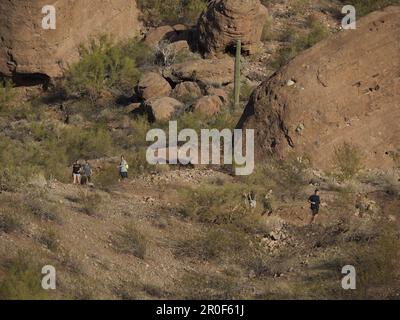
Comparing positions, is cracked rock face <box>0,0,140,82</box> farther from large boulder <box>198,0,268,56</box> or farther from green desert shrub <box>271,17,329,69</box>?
green desert shrub <box>271,17,329,69</box>

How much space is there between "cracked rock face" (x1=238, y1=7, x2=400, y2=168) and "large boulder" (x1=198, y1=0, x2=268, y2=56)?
297 inches

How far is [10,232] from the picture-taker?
17.4 metres

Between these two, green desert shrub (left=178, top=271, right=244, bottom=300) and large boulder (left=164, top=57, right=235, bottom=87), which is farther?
large boulder (left=164, top=57, right=235, bottom=87)

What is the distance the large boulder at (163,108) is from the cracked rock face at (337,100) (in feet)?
13.9

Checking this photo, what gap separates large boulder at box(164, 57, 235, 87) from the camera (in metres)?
29.3

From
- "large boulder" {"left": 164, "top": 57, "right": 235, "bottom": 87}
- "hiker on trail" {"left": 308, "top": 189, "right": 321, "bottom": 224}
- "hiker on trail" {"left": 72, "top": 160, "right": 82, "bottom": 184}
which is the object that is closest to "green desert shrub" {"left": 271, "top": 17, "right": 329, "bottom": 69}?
"large boulder" {"left": 164, "top": 57, "right": 235, "bottom": 87}

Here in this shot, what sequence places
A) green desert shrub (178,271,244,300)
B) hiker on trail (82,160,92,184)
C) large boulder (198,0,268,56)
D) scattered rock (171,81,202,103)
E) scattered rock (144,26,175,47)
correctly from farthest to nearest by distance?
1. scattered rock (144,26,175,47)
2. large boulder (198,0,268,56)
3. scattered rock (171,81,202,103)
4. hiker on trail (82,160,92,184)
5. green desert shrub (178,271,244,300)

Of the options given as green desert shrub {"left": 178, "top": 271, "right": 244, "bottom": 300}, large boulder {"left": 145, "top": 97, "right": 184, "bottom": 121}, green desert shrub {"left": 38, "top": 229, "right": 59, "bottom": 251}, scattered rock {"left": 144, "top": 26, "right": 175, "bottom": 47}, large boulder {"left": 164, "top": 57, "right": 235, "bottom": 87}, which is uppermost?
scattered rock {"left": 144, "top": 26, "right": 175, "bottom": 47}

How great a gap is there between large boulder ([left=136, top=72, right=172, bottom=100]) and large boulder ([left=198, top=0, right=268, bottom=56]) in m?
2.36

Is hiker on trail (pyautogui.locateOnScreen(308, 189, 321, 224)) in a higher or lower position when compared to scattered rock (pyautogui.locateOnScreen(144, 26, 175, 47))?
lower

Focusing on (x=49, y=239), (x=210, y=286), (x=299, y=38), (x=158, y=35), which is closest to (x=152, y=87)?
(x=158, y=35)

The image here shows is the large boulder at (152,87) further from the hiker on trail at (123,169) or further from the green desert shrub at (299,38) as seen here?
the hiker on trail at (123,169)

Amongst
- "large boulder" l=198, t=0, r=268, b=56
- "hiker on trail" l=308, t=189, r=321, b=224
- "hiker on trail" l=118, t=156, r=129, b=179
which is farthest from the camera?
"large boulder" l=198, t=0, r=268, b=56

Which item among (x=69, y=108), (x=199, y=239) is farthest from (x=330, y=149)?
(x=69, y=108)
